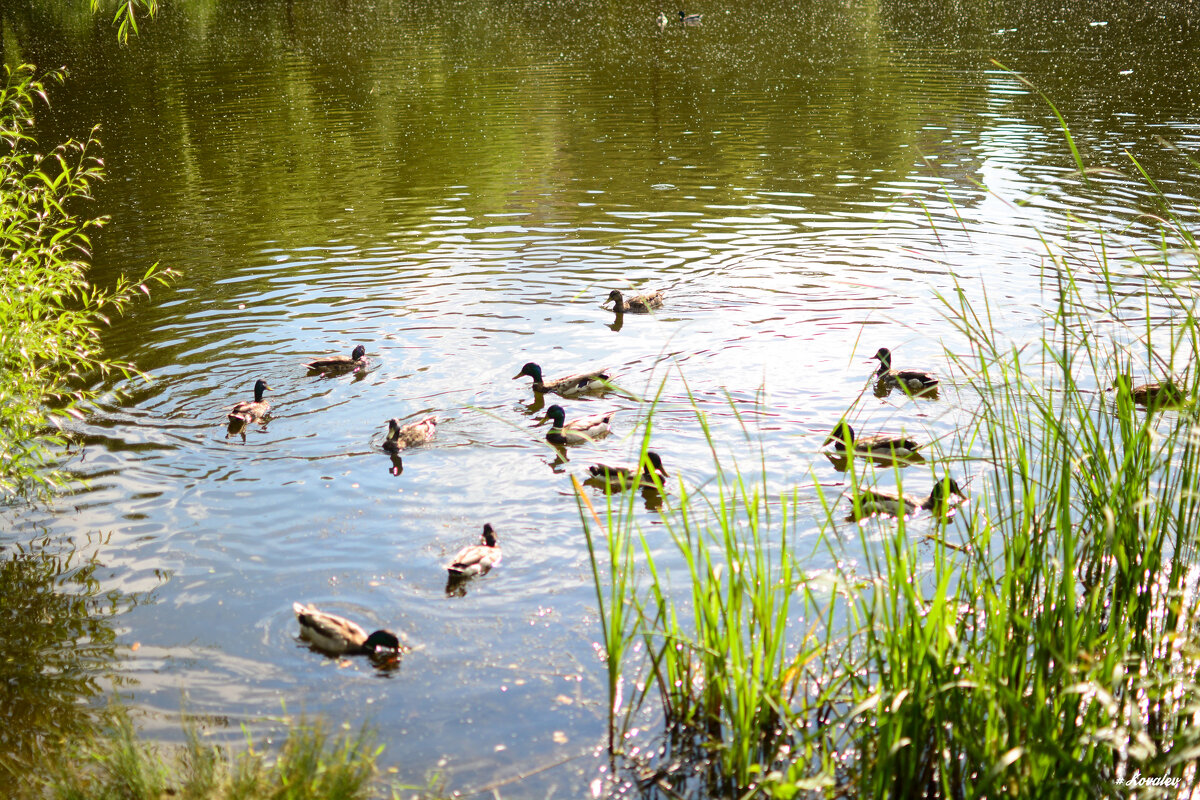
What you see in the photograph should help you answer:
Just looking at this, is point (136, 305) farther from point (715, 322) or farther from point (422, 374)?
point (715, 322)

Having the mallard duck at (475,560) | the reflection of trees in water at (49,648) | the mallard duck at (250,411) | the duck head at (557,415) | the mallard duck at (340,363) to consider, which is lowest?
the reflection of trees in water at (49,648)

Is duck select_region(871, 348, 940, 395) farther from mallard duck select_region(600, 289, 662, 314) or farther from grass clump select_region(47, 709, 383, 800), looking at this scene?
grass clump select_region(47, 709, 383, 800)

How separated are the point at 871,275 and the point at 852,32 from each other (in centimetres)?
3122

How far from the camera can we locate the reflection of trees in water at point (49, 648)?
247 inches

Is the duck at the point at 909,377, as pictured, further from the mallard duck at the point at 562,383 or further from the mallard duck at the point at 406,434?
the mallard duck at the point at 406,434

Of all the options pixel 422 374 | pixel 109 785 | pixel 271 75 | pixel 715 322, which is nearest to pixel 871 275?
pixel 715 322

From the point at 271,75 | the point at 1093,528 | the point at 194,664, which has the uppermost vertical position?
the point at 271,75

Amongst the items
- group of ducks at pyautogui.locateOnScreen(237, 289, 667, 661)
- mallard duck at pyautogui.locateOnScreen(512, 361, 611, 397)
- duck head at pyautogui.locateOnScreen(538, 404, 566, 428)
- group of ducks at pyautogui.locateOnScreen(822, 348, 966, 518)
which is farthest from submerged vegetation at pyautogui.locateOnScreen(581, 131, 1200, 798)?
mallard duck at pyautogui.locateOnScreen(512, 361, 611, 397)

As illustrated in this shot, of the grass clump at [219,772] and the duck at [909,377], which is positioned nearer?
the grass clump at [219,772]

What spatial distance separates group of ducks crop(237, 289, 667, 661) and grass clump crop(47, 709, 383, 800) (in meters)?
0.98

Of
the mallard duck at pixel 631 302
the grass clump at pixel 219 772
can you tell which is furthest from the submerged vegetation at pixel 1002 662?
the mallard duck at pixel 631 302

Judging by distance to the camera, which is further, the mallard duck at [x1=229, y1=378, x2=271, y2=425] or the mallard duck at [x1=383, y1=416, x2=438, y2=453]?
the mallard duck at [x1=229, y1=378, x2=271, y2=425]

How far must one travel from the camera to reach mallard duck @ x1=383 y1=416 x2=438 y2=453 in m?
10.0

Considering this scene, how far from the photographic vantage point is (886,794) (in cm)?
464
